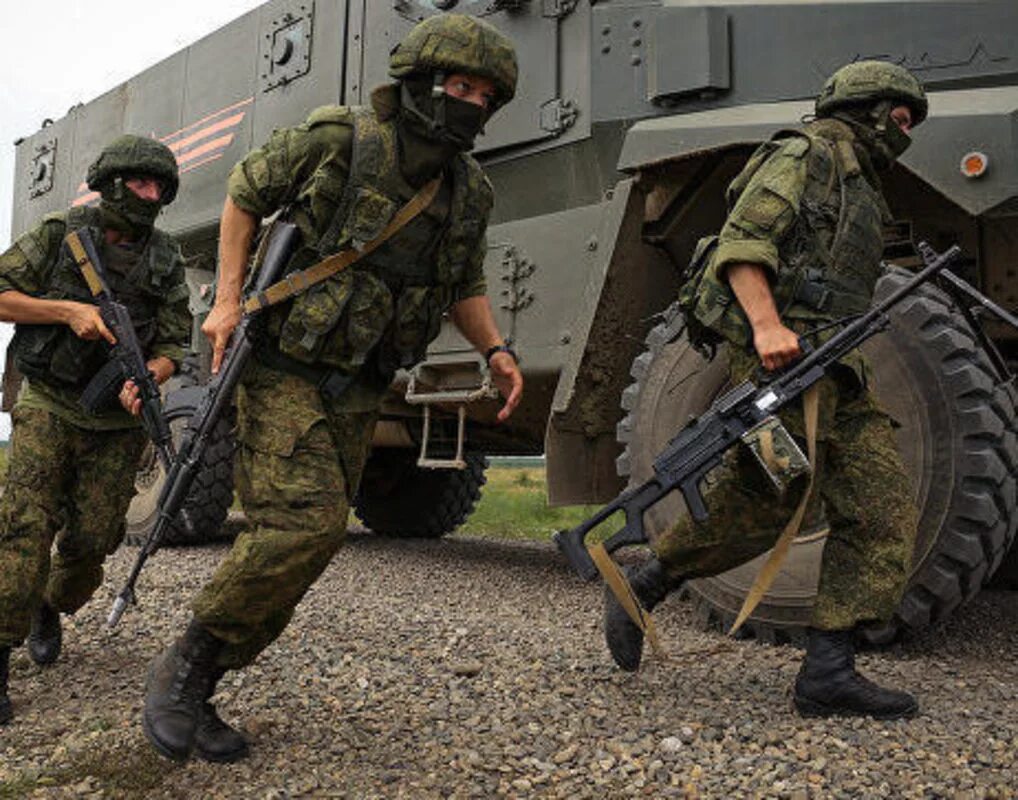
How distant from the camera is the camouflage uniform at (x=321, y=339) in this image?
7.13ft

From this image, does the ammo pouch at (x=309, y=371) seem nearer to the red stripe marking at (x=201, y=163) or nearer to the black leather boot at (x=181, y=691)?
the black leather boot at (x=181, y=691)

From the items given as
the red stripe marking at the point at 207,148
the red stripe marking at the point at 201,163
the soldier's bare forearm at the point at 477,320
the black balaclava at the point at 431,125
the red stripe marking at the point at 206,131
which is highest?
the red stripe marking at the point at 206,131

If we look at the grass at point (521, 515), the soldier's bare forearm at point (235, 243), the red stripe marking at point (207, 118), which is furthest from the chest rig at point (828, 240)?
the red stripe marking at point (207, 118)

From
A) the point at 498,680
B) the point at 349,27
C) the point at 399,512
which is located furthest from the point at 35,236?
the point at 399,512

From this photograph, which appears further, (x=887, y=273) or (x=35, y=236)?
(x=887, y=273)

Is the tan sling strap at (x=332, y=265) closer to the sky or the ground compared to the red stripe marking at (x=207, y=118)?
closer to the ground

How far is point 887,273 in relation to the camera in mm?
3256

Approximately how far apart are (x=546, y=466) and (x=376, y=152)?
1.82 meters

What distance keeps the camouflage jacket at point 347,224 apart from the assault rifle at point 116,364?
2.75ft

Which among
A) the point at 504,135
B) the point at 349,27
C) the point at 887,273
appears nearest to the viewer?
the point at 887,273

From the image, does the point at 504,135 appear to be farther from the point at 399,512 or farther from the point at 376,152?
the point at 399,512

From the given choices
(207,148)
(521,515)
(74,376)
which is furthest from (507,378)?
(521,515)

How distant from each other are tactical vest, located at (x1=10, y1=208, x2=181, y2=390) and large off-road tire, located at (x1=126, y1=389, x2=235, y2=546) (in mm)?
2014

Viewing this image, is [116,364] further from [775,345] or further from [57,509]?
[775,345]
